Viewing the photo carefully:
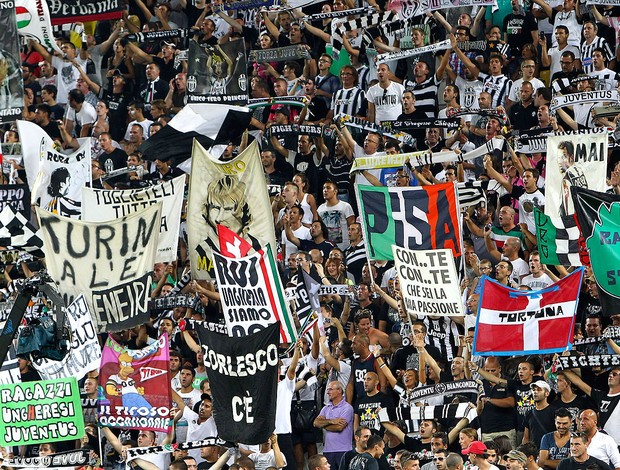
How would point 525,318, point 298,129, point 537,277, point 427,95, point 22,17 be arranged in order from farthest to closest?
point 22,17, point 427,95, point 298,129, point 537,277, point 525,318

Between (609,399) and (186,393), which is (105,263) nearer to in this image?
(186,393)

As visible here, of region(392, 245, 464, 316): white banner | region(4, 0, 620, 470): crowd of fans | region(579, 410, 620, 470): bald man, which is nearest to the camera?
region(579, 410, 620, 470): bald man

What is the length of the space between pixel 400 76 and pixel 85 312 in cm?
682

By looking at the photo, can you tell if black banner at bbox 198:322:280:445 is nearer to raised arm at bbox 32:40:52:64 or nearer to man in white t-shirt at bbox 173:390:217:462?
man in white t-shirt at bbox 173:390:217:462

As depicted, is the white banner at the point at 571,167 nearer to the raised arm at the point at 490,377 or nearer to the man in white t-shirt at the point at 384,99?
the raised arm at the point at 490,377

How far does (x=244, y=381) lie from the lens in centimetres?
1653

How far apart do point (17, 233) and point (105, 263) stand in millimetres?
2778

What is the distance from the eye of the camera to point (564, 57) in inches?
843

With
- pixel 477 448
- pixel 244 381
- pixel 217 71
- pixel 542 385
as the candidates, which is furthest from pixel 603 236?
pixel 217 71

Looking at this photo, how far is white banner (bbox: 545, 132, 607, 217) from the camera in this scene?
60.4ft

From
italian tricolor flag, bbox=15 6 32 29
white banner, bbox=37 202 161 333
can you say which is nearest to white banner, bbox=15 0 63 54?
italian tricolor flag, bbox=15 6 32 29

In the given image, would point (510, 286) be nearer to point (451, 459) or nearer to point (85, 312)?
point (451, 459)

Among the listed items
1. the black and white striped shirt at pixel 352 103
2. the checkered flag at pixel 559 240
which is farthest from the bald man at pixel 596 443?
the black and white striped shirt at pixel 352 103

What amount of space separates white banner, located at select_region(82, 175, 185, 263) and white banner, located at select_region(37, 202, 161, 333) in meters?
0.86
